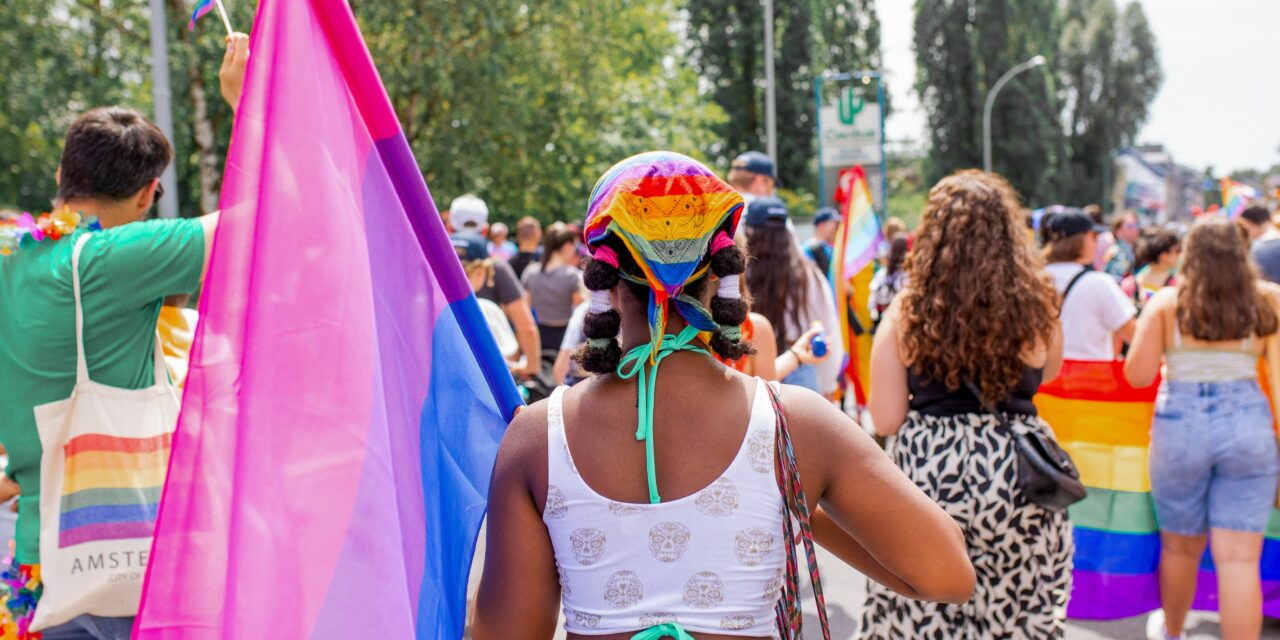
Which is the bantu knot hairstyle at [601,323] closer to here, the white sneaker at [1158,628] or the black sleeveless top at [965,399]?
the black sleeveless top at [965,399]

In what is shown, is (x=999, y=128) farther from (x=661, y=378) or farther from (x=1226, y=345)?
(x=661, y=378)

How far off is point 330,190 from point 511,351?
3977 millimetres

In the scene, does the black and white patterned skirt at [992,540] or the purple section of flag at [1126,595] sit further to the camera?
the purple section of flag at [1126,595]

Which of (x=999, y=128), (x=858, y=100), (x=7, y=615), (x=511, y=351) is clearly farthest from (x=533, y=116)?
(x=999, y=128)

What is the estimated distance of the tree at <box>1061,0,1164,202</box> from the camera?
46.8 m

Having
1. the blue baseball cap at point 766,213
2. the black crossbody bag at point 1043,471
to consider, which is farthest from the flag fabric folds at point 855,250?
the black crossbody bag at point 1043,471

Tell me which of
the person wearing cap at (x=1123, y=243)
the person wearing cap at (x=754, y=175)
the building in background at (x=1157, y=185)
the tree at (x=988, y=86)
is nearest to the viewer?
the person wearing cap at (x=754, y=175)

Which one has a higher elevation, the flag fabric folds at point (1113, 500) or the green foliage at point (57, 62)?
the green foliage at point (57, 62)

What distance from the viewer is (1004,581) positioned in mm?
3328

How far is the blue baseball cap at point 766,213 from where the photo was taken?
4688 millimetres

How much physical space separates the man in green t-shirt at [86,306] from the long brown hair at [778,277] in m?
2.78

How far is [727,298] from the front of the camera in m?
1.78

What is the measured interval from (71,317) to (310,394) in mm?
1127

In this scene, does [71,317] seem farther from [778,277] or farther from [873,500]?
[778,277]
